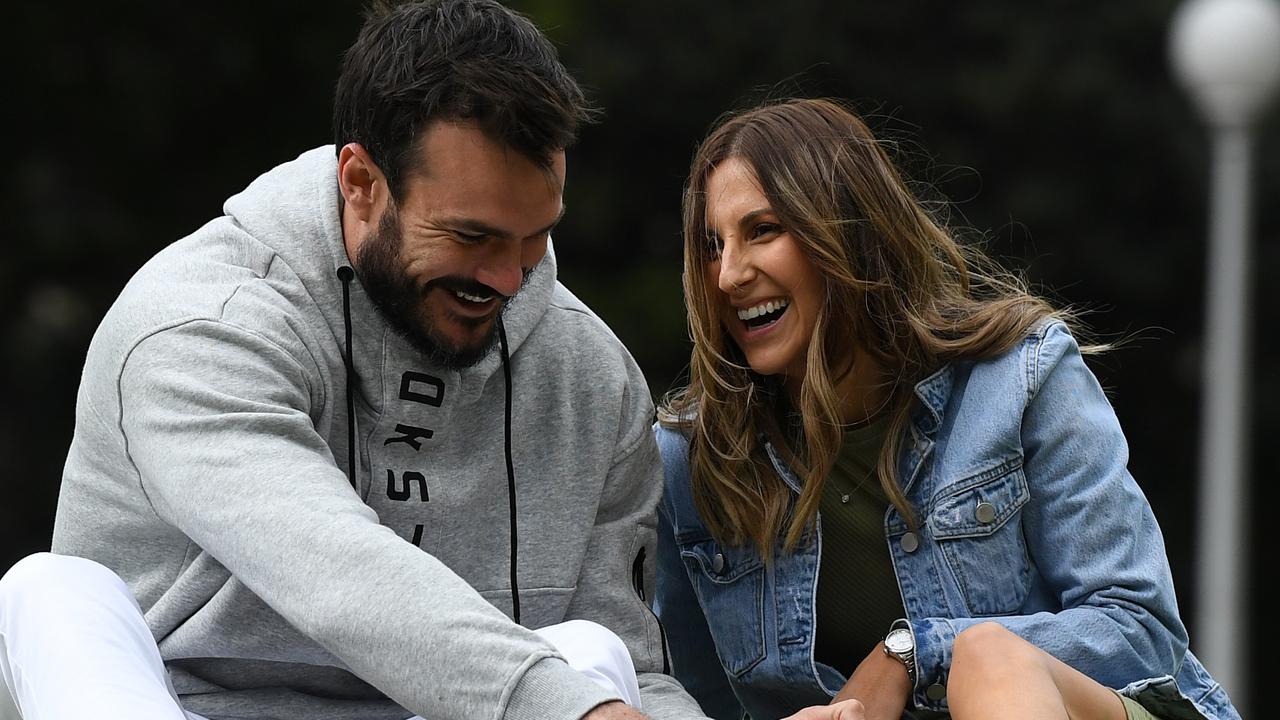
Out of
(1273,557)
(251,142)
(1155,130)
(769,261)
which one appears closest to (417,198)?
(769,261)

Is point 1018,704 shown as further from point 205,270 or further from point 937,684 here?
point 205,270

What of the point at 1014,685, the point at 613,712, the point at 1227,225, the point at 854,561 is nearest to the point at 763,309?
the point at 854,561

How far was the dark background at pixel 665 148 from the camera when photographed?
27.9ft

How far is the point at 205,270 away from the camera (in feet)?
8.52

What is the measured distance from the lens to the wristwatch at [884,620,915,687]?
8.86ft

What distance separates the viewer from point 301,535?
2.18m

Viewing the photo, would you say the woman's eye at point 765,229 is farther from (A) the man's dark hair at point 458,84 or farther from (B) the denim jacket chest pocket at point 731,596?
(B) the denim jacket chest pocket at point 731,596

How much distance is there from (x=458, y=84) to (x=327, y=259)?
33 cm

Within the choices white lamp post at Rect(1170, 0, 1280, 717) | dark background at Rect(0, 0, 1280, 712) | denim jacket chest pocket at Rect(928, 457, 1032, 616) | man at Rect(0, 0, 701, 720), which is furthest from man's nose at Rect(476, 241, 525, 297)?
dark background at Rect(0, 0, 1280, 712)

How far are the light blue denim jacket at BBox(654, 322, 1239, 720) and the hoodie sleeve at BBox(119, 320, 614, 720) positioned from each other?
0.84 metres

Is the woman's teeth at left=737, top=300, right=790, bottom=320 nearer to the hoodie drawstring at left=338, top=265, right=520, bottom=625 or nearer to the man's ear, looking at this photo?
the hoodie drawstring at left=338, top=265, right=520, bottom=625

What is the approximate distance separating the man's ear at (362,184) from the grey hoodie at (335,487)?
0.04 meters

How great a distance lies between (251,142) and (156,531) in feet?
20.1

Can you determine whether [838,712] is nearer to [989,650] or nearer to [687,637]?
[989,650]
